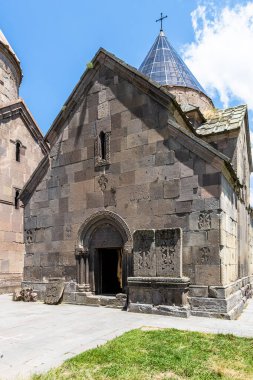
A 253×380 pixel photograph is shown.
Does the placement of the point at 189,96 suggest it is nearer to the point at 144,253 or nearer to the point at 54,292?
the point at 144,253

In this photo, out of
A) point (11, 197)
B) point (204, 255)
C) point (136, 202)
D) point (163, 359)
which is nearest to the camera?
point (163, 359)

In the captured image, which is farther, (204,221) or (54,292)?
(54,292)

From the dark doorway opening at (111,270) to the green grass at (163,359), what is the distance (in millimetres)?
4914

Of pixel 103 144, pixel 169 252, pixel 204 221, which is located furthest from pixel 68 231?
pixel 204 221

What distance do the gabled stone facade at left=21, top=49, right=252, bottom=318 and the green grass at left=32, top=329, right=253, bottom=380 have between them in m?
2.28

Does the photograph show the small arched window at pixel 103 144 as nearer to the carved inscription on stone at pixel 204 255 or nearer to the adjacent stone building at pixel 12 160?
the carved inscription on stone at pixel 204 255

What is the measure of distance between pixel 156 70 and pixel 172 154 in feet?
29.2

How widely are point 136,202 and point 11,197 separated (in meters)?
6.56

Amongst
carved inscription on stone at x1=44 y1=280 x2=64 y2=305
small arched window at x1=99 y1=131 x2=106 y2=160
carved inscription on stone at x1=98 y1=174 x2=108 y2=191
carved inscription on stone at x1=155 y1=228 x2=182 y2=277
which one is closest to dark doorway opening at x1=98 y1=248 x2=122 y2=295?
carved inscription on stone at x1=44 y1=280 x2=64 y2=305

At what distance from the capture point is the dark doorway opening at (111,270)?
10338 mm

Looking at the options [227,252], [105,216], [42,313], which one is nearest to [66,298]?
[42,313]

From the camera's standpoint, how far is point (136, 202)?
349 inches

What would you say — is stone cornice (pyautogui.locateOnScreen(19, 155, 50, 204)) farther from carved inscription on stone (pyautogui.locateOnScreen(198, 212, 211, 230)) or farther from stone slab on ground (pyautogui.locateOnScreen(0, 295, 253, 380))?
carved inscription on stone (pyautogui.locateOnScreen(198, 212, 211, 230))

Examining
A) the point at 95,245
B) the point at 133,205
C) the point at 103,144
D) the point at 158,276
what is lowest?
the point at 158,276
